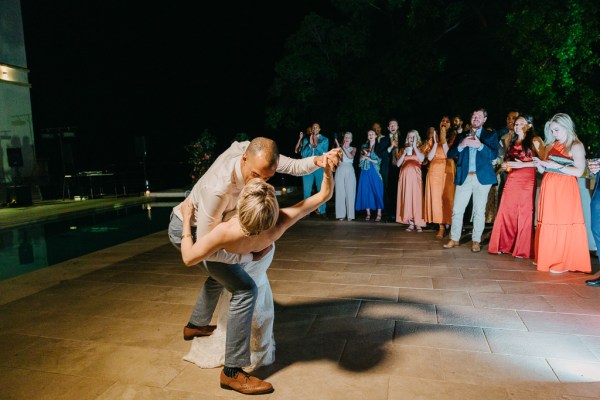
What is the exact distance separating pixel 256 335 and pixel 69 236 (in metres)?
7.02

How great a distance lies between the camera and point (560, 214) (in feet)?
14.8

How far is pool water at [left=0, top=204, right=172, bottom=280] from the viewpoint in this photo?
240 inches

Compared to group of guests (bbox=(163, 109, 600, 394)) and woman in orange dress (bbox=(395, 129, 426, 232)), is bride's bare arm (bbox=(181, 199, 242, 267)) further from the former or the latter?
woman in orange dress (bbox=(395, 129, 426, 232))

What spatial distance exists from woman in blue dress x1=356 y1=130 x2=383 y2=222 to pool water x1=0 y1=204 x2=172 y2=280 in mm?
4337

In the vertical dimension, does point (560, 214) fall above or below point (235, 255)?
below

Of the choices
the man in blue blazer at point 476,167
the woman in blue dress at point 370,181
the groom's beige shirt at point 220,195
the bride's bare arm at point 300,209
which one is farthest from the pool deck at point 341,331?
the woman in blue dress at point 370,181

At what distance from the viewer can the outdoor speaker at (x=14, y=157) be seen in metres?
12.6

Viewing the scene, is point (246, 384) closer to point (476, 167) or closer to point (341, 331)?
point (341, 331)

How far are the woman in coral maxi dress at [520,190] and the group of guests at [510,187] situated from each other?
11 mm

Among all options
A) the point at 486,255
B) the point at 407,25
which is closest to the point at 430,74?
the point at 407,25

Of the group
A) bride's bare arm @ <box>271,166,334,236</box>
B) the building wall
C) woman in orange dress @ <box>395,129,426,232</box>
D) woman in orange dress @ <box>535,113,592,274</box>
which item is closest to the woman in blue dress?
woman in orange dress @ <box>395,129,426,232</box>

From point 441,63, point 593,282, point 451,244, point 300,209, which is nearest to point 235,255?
point 300,209

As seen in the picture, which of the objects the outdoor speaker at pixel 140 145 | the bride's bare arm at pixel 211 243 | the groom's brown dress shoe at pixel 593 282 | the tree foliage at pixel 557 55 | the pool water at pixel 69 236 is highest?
the tree foliage at pixel 557 55

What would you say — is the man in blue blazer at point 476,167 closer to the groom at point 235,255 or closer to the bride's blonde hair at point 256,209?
the groom at point 235,255
